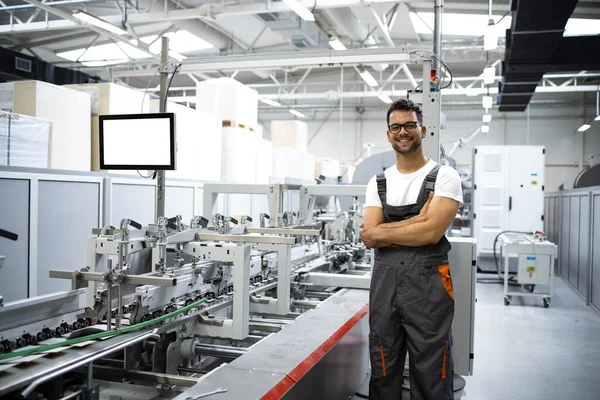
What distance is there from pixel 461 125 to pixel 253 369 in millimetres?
15455

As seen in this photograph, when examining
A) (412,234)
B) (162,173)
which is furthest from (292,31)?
(412,234)

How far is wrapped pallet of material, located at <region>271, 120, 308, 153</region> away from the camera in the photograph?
944 centimetres

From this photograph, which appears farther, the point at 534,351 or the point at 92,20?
the point at 92,20

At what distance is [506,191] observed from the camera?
29.6 feet

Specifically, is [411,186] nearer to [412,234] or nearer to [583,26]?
[412,234]

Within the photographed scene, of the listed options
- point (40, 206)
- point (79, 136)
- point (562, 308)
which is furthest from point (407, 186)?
point (562, 308)

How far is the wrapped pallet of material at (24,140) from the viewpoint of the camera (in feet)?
11.4

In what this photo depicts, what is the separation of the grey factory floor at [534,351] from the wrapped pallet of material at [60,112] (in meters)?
2.96

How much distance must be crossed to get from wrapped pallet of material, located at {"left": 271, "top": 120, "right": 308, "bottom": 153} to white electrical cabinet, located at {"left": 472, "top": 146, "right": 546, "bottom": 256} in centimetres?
324

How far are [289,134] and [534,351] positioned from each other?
587 centimetres

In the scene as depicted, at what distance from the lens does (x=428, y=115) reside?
334 cm

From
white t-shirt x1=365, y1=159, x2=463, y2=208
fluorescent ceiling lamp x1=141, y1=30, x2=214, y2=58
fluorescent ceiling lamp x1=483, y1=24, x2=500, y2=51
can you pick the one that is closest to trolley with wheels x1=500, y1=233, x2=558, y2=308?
fluorescent ceiling lamp x1=483, y1=24, x2=500, y2=51

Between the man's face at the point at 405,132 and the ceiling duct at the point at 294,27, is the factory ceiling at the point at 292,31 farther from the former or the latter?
the man's face at the point at 405,132

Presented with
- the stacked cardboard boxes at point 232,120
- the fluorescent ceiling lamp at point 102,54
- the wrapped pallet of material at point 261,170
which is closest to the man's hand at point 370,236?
the stacked cardboard boxes at point 232,120
